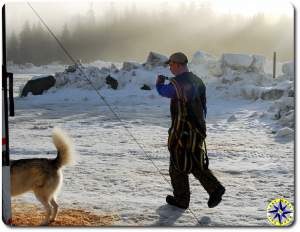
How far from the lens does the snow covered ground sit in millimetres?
3854

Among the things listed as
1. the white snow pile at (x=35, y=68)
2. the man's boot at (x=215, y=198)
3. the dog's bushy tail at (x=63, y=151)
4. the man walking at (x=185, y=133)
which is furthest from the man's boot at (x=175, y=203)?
the white snow pile at (x=35, y=68)

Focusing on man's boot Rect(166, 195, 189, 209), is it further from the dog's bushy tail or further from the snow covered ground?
the dog's bushy tail

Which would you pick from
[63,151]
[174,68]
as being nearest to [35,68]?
[63,151]

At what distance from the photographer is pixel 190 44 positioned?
158 inches

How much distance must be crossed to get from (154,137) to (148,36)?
0.96 meters

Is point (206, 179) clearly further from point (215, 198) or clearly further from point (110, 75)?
point (110, 75)

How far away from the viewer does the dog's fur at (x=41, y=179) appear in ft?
12.1

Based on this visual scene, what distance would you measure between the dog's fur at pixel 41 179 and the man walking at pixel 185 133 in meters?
0.93

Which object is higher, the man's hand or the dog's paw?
the man's hand

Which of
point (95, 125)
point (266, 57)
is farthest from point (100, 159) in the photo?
point (266, 57)

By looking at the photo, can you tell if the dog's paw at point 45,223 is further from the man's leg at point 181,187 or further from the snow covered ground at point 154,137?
the man's leg at point 181,187

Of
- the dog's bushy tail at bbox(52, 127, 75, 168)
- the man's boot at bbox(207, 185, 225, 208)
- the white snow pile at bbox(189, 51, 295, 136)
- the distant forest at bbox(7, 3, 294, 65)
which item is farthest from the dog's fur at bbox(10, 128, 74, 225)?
the white snow pile at bbox(189, 51, 295, 136)

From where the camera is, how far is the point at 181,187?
12.7 ft

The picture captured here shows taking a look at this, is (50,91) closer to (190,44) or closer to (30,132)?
(30,132)
